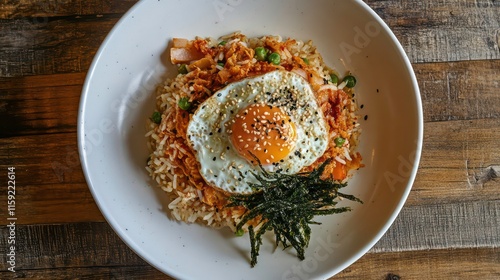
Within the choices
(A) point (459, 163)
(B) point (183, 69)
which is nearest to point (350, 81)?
(A) point (459, 163)

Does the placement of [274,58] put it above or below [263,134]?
above

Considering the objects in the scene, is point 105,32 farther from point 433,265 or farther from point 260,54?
point 433,265

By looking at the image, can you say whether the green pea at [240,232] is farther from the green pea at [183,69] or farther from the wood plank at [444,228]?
the green pea at [183,69]

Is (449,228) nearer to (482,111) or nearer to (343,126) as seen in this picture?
(482,111)

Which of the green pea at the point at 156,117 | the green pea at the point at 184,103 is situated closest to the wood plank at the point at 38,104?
the green pea at the point at 156,117

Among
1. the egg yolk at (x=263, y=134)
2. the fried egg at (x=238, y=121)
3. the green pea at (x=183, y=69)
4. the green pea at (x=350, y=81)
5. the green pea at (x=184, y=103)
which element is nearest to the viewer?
the egg yolk at (x=263, y=134)

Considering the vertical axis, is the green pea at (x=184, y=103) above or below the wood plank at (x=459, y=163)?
above
